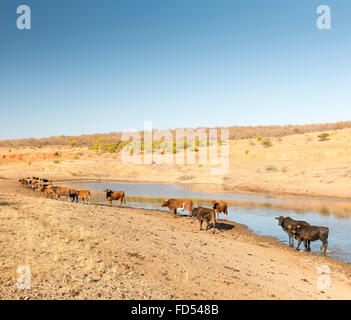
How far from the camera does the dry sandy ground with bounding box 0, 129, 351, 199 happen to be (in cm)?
3294

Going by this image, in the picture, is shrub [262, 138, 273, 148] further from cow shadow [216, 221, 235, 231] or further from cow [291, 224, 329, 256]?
cow [291, 224, 329, 256]

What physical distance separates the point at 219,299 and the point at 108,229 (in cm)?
661

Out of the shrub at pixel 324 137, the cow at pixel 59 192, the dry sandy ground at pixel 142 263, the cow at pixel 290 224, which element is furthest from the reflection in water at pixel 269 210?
the shrub at pixel 324 137

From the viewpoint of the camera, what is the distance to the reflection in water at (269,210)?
15.0 m

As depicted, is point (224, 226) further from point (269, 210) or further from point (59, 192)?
point (59, 192)

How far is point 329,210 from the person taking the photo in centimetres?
2259

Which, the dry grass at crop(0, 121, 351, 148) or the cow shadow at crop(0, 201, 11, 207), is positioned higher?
the dry grass at crop(0, 121, 351, 148)

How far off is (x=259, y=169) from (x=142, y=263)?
112 feet

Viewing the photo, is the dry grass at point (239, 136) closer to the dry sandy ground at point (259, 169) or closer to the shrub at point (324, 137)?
the shrub at point (324, 137)

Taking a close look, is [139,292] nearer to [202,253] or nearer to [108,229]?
[202,253]

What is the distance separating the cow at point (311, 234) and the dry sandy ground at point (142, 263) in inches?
24.6

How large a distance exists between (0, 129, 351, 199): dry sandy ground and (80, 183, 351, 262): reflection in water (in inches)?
185

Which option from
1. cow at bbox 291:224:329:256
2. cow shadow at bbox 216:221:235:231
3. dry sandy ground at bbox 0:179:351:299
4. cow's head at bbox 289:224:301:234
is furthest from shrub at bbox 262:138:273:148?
cow at bbox 291:224:329:256

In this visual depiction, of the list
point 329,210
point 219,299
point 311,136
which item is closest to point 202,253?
point 219,299
